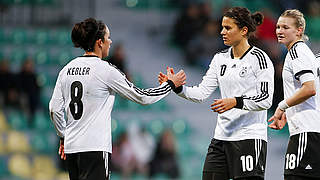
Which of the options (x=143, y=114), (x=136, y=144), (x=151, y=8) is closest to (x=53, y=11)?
(x=151, y=8)

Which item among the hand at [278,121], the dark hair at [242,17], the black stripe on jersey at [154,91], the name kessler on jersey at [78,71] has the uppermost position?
the dark hair at [242,17]

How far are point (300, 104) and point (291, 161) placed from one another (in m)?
0.44

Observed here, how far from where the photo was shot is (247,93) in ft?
15.0

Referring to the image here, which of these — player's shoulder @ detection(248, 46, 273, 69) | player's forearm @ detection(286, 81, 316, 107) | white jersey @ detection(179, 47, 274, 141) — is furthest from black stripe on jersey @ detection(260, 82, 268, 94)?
player's forearm @ detection(286, 81, 316, 107)

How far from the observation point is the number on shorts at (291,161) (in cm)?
444

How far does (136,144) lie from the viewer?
9703 millimetres

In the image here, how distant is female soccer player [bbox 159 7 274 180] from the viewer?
450 cm

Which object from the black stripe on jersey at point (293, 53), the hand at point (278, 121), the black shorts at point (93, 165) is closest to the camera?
the black shorts at point (93, 165)

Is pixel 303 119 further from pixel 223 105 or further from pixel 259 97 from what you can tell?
pixel 223 105

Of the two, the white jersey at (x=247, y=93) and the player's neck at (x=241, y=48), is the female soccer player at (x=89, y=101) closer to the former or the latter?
the white jersey at (x=247, y=93)

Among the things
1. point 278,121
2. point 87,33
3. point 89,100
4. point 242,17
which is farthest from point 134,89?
point 278,121

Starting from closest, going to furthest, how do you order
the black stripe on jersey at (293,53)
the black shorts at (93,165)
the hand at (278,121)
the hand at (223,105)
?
the black shorts at (93,165) → the hand at (223,105) → the black stripe on jersey at (293,53) → the hand at (278,121)

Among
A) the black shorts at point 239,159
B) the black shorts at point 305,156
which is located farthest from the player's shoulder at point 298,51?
the black shorts at point 239,159

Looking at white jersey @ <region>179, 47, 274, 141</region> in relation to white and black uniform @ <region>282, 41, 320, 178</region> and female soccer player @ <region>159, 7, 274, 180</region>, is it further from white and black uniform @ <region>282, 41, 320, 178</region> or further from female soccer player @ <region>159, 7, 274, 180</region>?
white and black uniform @ <region>282, 41, 320, 178</region>
